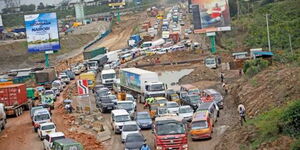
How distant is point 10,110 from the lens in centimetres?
4678

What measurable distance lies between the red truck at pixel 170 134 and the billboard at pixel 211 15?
42.9 metres

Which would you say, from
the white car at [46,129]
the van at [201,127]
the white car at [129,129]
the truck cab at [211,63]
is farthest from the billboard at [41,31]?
the van at [201,127]

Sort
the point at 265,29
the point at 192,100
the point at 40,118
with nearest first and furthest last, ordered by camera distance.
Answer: the point at 40,118 → the point at 192,100 → the point at 265,29

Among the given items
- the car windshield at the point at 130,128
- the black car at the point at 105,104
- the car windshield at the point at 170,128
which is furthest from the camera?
the black car at the point at 105,104

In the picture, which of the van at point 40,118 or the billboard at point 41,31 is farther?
the billboard at point 41,31

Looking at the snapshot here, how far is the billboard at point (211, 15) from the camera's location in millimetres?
69562

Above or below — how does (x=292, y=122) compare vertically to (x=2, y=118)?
above

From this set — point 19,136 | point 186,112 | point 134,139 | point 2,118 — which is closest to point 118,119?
point 186,112

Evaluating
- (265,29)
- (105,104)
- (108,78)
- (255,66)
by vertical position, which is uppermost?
(265,29)

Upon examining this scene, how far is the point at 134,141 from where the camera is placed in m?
28.2

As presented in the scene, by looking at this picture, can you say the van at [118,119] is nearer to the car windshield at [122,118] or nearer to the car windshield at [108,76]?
the car windshield at [122,118]

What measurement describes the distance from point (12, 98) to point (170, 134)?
76.1 feet

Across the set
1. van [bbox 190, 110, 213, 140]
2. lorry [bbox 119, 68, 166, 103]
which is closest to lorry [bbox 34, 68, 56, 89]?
lorry [bbox 119, 68, 166, 103]

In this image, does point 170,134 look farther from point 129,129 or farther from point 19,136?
point 19,136
